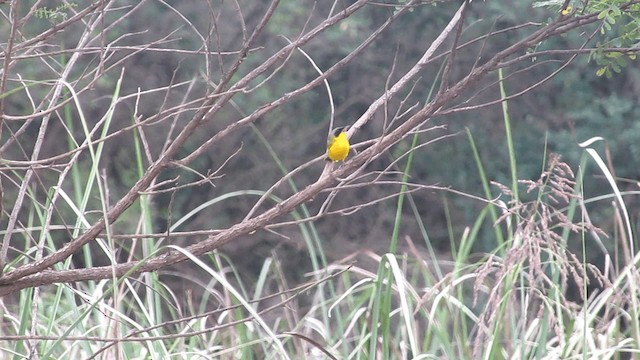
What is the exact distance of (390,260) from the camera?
4.19ft

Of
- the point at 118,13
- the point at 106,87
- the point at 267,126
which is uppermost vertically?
the point at 118,13

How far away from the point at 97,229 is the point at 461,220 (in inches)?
164

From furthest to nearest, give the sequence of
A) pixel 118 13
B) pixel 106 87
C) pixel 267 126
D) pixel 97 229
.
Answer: pixel 267 126 < pixel 106 87 < pixel 118 13 < pixel 97 229

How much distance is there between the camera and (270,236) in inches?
201

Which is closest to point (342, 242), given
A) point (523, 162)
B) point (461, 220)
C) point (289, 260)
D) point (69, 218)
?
point (289, 260)

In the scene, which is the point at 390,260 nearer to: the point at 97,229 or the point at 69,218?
the point at 97,229

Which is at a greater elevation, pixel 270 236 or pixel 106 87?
Result: pixel 106 87

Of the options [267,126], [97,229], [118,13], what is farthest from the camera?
[267,126]

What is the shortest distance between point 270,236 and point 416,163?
915mm

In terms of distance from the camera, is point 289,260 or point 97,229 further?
point 289,260

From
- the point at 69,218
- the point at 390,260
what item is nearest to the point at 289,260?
the point at 69,218

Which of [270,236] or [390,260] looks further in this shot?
[270,236]

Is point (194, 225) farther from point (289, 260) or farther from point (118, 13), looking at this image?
point (118, 13)

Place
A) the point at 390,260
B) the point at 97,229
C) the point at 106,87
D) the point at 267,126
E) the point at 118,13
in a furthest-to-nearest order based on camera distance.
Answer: the point at 267,126, the point at 106,87, the point at 118,13, the point at 390,260, the point at 97,229
